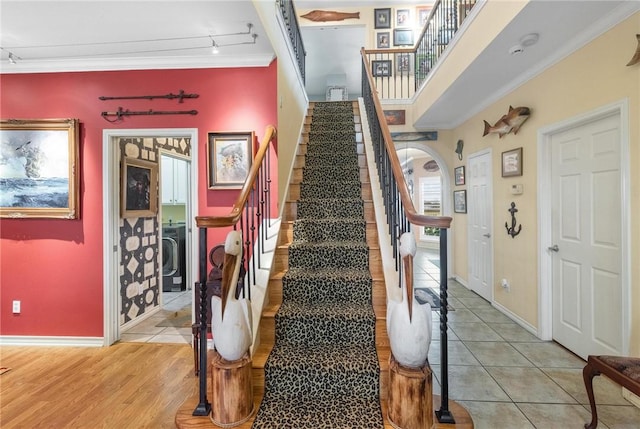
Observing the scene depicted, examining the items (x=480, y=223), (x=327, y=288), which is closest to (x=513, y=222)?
(x=480, y=223)

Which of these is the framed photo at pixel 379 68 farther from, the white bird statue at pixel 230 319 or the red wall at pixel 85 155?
the white bird statue at pixel 230 319

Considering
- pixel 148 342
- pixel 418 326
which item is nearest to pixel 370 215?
pixel 418 326

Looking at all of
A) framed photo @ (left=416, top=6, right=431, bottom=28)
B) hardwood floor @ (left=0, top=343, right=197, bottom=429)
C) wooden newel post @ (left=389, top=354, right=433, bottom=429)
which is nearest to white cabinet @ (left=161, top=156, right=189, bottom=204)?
hardwood floor @ (left=0, top=343, right=197, bottom=429)

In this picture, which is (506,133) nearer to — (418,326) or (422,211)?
(418,326)

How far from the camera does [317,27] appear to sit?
22.2 feet

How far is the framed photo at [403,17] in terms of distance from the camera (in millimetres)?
6938

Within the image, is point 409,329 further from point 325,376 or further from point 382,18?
point 382,18

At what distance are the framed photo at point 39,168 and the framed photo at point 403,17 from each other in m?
6.96

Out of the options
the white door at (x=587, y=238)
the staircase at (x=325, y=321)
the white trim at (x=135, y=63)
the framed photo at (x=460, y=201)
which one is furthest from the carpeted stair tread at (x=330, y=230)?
the framed photo at (x=460, y=201)

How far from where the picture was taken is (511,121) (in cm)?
325

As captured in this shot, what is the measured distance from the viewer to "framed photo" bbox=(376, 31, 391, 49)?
701 cm

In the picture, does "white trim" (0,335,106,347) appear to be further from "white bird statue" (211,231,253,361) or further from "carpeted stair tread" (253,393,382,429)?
"carpeted stair tread" (253,393,382,429)

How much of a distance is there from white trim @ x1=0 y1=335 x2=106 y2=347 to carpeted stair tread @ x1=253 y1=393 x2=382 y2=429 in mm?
2199

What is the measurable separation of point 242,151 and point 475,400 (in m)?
2.72
